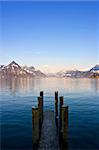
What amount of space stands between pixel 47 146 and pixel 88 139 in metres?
4.82

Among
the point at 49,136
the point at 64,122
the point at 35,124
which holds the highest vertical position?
the point at 64,122

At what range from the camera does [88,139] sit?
17.6 metres

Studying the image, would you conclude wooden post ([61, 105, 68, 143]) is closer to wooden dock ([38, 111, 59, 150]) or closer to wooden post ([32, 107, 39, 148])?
wooden dock ([38, 111, 59, 150])

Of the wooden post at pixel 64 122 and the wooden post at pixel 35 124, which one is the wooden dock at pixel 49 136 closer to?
the wooden post at pixel 35 124

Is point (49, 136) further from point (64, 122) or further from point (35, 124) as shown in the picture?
point (64, 122)

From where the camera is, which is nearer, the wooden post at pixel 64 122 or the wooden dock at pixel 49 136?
the wooden dock at pixel 49 136

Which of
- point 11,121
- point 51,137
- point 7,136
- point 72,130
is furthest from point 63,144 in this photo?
point 11,121

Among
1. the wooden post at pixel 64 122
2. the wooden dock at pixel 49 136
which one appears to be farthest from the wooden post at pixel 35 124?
the wooden post at pixel 64 122

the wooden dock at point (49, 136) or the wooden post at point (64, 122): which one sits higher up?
the wooden post at point (64, 122)

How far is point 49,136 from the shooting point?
16.4m

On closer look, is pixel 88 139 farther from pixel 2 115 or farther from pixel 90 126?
pixel 2 115

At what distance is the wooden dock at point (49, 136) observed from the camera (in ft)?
47.2

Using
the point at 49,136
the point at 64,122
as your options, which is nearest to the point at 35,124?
the point at 49,136

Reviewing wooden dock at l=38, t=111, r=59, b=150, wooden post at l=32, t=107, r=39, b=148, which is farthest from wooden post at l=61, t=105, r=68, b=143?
wooden post at l=32, t=107, r=39, b=148
